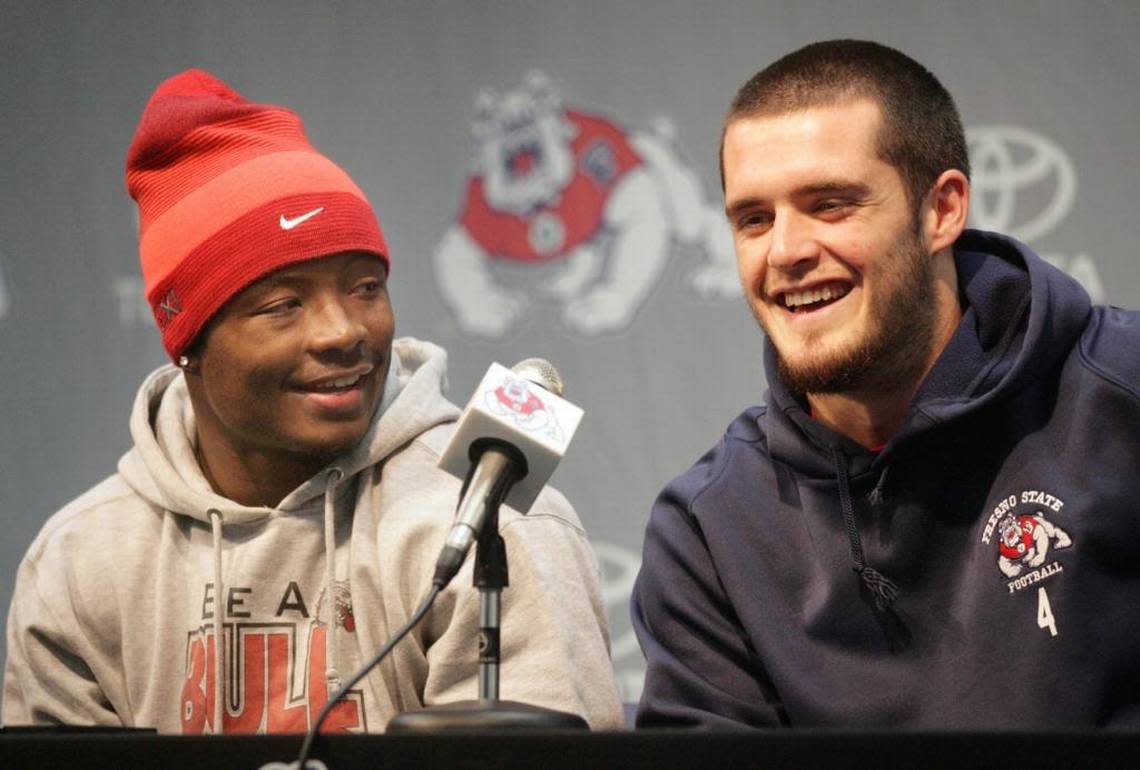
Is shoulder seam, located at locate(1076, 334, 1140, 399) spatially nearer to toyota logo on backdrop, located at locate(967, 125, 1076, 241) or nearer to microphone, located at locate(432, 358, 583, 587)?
microphone, located at locate(432, 358, 583, 587)

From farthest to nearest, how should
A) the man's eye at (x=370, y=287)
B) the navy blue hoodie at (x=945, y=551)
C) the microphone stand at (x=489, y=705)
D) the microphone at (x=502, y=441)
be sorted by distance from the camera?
the man's eye at (x=370, y=287) < the navy blue hoodie at (x=945, y=551) < the microphone at (x=502, y=441) < the microphone stand at (x=489, y=705)

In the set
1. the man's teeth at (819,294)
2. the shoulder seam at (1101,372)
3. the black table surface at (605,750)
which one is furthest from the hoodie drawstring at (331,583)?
the shoulder seam at (1101,372)

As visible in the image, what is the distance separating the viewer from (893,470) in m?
2.35

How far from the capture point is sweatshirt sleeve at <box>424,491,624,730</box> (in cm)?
241

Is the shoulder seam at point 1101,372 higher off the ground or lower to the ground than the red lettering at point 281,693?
higher

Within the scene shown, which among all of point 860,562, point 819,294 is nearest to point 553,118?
point 819,294

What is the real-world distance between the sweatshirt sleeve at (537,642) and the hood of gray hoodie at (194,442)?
29 centimetres

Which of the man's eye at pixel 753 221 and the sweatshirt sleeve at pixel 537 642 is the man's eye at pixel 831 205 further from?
the sweatshirt sleeve at pixel 537 642

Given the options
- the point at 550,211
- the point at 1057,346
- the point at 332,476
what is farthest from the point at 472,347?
the point at 1057,346

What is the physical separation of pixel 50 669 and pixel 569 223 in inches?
62.6

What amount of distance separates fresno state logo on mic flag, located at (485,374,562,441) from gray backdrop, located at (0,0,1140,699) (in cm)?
182

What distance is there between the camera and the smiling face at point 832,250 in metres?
2.33

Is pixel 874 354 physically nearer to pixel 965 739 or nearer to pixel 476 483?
pixel 476 483

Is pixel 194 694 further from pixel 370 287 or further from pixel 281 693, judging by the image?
pixel 370 287
